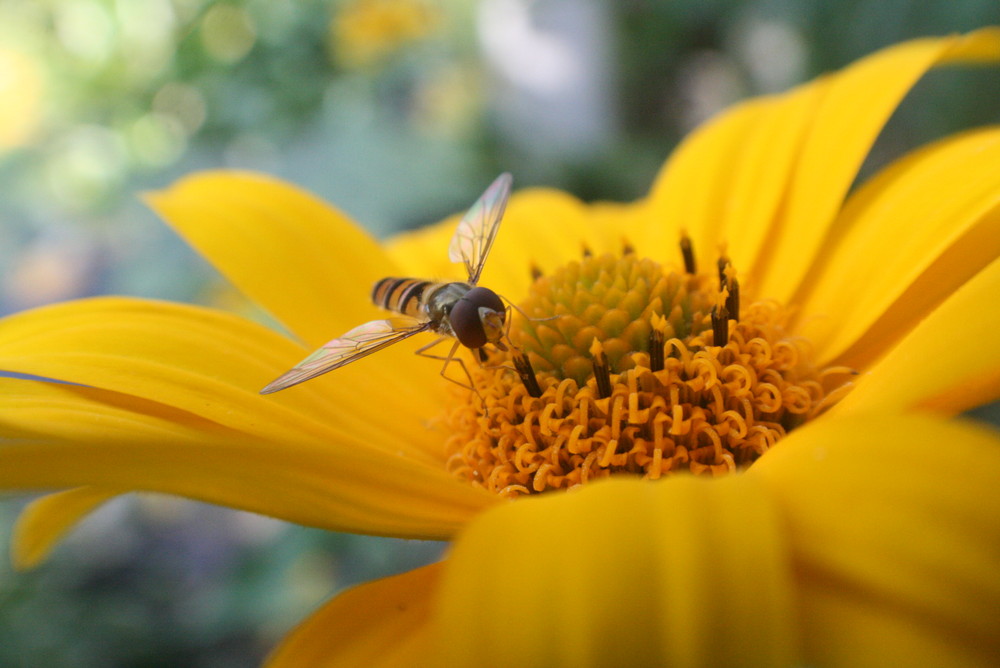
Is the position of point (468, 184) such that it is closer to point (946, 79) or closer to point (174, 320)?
point (946, 79)

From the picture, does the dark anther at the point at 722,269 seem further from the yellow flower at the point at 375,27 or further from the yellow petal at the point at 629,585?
the yellow flower at the point at 375,27

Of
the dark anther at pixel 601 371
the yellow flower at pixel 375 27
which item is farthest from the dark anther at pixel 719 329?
the yellow flower at pixel 375 27

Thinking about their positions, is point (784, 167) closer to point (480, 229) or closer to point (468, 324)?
point (480, 229)

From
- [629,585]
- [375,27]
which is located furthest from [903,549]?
[375,27]

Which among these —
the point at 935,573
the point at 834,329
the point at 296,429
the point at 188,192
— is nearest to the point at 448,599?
the point at 935,573

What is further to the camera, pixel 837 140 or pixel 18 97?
pixel 18 97
